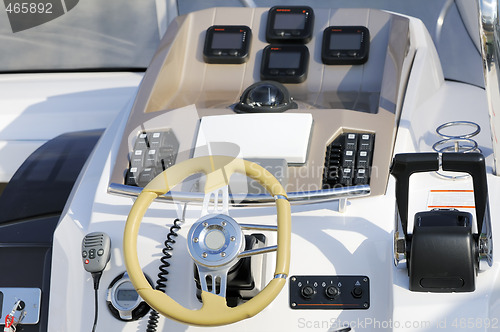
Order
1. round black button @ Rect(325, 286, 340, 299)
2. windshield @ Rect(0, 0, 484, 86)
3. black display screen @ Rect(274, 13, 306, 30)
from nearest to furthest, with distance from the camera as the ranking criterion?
1. round black button @ Rect(325, 286, 340, 299)
2. black display screen @ Rect(274, 13, 306, 30)
3. windshield @ Rect(0, 0, 484, 86)

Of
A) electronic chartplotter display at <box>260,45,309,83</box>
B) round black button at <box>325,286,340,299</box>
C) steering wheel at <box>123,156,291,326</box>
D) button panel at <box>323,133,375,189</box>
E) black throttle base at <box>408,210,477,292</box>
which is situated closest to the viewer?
steering wheel at <box>123,156,291,326</box>

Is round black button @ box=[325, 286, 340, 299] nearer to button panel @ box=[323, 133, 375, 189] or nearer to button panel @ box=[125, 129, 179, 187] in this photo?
button panel @ box=[323, 133, 375, 189]

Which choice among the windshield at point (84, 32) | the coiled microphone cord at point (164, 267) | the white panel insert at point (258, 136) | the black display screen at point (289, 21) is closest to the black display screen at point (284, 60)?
the black display screen at point (289, 21)

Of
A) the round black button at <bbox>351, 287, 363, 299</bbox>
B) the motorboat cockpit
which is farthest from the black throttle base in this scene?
the round black button at <bbox>351, 287, 363, 299</bbox>

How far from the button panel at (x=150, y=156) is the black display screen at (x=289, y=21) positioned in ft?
2.03

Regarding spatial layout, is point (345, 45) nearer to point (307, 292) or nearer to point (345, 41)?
point (345, 41)

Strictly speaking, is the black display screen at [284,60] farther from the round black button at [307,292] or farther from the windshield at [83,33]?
the windshield at [83,33]

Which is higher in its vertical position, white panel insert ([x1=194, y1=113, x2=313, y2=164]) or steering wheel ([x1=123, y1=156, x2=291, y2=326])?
white panel insert ([x1=194, y1=113, x2=313, y2=164])

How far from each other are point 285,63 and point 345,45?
0.66 feet

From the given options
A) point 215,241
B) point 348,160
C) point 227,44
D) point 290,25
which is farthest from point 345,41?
point 215,241

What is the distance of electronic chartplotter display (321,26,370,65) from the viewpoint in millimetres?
2408

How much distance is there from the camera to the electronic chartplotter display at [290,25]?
2494 millimetres

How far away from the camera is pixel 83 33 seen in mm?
3781

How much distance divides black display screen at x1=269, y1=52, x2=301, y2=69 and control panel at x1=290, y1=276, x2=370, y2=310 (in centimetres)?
87
